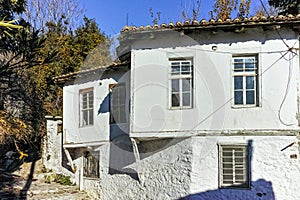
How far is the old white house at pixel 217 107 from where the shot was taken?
11.9 m

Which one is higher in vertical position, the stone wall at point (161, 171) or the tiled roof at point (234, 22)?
the tiled roof at point (234, 22)

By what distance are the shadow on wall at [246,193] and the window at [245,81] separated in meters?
2.79

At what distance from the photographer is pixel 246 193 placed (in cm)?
1206

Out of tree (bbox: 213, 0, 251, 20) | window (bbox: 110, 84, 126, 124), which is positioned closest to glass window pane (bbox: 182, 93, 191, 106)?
window (bbox: 110, 84, 126, 124)

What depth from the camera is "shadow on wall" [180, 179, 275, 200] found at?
39.1 feet

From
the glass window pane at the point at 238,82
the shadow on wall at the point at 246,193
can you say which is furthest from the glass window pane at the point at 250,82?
the shadow on wall at the point at 246,193

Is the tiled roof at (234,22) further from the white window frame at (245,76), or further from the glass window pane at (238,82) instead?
the glass window pane at (238,82)

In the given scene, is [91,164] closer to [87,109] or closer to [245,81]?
[87,109]

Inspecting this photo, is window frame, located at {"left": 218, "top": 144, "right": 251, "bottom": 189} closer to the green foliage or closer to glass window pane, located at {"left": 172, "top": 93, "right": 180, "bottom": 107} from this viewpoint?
glass window pane, located at {"left": 172, "top": 93, "right": 180, "bottom": 107}

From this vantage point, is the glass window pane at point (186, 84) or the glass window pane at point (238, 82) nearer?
the glass window pane at point (238, 82)

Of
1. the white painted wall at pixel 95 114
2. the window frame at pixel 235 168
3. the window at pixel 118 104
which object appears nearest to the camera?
the window frame at pixel 235 168

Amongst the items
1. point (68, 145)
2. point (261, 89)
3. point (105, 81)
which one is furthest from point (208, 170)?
point (68, 145)

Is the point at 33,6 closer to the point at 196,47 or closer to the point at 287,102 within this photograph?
the point at 196,47

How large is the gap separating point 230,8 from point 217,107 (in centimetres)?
1625
